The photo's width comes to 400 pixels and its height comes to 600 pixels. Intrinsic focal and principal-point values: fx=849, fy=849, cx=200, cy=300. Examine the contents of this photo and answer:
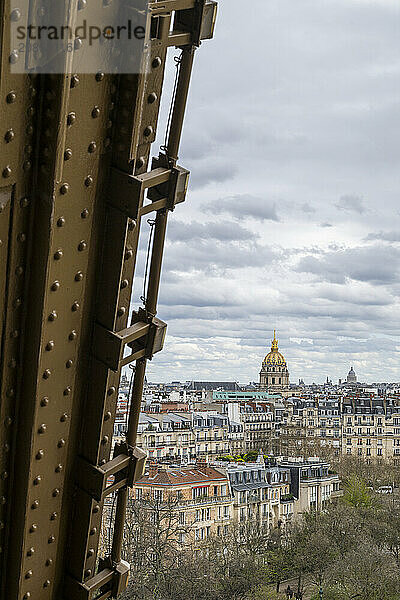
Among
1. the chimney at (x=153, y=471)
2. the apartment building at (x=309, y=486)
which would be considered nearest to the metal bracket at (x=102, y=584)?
the chimney at (x=153, y=471)

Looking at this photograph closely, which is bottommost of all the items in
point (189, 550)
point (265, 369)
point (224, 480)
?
point (189, 550)

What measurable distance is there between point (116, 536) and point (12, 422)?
56cm

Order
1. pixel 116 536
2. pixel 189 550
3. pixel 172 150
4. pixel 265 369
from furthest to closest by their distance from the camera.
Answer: pixel 265 369 → pixel 189 550 → pixel 116 536 → pixel 172 150

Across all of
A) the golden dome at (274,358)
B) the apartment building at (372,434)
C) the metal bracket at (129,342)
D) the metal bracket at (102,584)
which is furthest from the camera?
the golden dome at (274,358)

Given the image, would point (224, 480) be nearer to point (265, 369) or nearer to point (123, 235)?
point (123, 235)

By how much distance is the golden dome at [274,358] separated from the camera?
11925 centimetres

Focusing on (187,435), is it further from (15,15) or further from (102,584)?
(15,15)

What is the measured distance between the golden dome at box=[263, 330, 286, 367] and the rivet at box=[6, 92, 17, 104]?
117694 mm

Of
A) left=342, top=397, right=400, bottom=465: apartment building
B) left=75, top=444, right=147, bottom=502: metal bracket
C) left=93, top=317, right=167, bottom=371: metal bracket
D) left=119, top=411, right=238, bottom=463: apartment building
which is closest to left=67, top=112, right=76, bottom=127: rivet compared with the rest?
left=93, top=317, right=167, bottom=371: metal bracket

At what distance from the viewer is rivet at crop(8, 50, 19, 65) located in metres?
1.69

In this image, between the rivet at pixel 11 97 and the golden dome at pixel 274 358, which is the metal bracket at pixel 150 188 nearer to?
the rivet at pixel 11 97

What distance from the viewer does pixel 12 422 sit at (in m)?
2.08

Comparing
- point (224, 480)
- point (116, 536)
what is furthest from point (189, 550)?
point (116, 536)

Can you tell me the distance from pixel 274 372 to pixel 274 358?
2.01m
